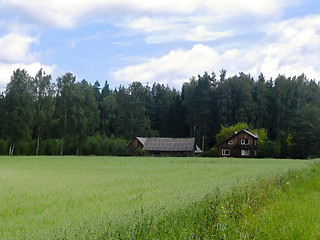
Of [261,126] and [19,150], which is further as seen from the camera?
[261,126]

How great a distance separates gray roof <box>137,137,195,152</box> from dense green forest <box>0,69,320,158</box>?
5704mm

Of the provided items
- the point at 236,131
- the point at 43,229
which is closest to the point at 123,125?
the point at 236,131

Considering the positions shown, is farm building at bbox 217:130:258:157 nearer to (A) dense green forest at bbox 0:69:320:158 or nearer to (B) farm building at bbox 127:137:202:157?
(A) dense green forest at bbox 0:69:320:158

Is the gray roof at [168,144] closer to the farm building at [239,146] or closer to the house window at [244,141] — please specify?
the farm building at [239,146]

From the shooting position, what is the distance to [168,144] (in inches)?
3307

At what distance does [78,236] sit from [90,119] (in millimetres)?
68062

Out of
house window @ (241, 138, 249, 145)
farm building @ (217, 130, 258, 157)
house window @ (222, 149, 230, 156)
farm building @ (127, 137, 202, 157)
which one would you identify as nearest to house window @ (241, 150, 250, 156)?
farm building @ (217, 130, 258, 157)

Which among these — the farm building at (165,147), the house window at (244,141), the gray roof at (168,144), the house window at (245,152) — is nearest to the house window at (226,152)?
the house window at (245,152)

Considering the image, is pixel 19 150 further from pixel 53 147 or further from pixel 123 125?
pixel 123 125

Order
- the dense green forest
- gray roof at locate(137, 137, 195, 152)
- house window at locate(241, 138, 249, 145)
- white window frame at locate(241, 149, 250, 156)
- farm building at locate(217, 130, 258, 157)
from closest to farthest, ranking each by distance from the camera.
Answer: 1. the dense green forest
2. farm building at locate(217, 130, 258, 157)
3. house window at locate(241, 138, 249, 145)
4. white window frame at locate(241, 149, 250, 156)
5. gray roof at locate(137, 137, 195, 152)

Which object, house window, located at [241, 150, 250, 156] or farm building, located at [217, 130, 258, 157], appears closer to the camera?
farm building, located at [217, 130, 258, 157]

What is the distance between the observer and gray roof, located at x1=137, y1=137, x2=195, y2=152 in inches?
A: 3236

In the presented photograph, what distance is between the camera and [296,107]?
90.2m

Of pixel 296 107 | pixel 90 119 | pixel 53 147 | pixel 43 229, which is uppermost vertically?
pixel 296 107
